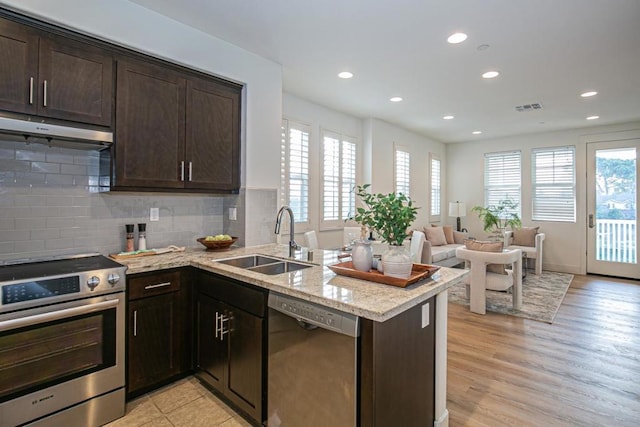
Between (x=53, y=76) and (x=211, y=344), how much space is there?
206 centimetres

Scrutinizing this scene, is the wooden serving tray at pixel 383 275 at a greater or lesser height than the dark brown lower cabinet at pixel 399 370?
greater

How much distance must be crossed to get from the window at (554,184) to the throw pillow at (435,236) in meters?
2.06

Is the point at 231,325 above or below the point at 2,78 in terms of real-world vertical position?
below

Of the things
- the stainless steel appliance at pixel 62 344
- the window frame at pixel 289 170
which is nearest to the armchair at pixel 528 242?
the window frame at pixel 289 170

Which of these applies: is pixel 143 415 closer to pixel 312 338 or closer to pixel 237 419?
pixel 237 419

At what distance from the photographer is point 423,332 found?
178cm

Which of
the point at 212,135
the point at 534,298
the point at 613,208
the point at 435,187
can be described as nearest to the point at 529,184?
the point at 613,208

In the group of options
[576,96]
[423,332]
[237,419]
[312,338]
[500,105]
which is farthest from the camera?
[500,105]

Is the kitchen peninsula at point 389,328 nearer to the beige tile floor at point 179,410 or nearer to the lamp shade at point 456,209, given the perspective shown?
the beige tile floor at point 179,410

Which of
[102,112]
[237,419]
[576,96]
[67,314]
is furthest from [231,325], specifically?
[576,96]

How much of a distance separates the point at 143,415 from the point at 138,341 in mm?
460

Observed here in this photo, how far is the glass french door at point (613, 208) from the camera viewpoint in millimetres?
6039

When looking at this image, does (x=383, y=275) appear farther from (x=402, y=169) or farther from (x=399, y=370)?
(x=402, y=169)

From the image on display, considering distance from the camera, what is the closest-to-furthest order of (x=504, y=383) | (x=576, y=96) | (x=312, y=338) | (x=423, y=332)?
(x=312, y=338)
(x=423, y=332)
(x=504, y=383)
(x=576, y=96)
